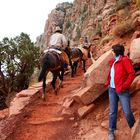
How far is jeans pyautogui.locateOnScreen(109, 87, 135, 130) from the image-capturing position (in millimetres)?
7047

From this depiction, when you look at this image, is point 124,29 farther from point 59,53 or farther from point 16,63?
point 16,63

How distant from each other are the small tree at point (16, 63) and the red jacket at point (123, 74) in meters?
19.0

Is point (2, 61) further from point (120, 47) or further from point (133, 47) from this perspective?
point (120, 47)

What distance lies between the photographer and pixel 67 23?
42062 millimetres

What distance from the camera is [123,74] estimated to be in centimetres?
717

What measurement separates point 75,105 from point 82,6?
27.5 m

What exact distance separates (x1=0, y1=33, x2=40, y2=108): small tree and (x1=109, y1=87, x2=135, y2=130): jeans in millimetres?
18859

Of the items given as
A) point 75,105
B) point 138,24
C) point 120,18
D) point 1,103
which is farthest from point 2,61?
point 75,105

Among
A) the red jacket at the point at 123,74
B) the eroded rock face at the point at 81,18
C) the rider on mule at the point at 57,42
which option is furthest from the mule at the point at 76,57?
the red jacket at the point at 123,74

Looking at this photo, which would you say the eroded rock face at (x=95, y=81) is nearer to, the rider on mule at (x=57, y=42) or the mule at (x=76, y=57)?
the rider on mule at (x=57, y=42)

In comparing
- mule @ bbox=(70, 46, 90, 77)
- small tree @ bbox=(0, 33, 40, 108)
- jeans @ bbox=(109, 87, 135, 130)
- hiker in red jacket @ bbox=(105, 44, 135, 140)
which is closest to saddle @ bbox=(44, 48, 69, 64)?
mule @ bbox=(70, 46, 90, 77)

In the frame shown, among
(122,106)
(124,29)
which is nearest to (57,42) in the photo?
(124,29)

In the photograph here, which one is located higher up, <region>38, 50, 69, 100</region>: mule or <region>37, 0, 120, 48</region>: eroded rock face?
<region>37, 0, 120, 48</region>: eroded rock face

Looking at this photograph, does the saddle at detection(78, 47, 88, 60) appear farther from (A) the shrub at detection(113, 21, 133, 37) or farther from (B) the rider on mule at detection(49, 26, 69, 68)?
(B) the rider on mule at detection(49, 26, 69, 68)
